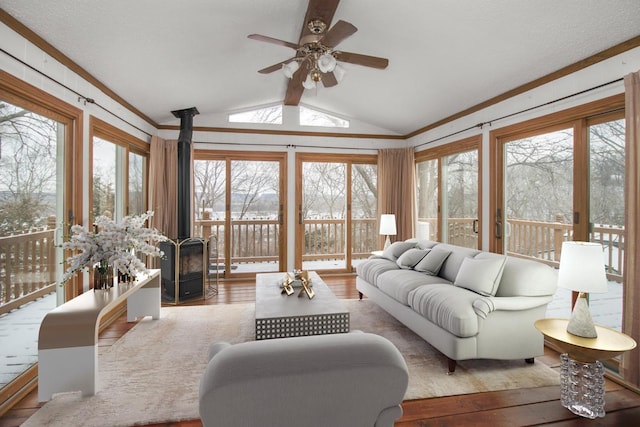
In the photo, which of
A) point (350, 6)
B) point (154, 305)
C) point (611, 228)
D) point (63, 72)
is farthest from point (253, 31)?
point (611, 228)

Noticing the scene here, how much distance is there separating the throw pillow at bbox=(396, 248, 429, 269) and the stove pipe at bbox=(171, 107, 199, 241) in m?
2.89

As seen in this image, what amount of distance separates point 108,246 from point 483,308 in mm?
2832

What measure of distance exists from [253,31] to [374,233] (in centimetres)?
385

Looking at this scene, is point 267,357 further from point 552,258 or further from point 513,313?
point 552,258

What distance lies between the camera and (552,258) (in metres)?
3.19

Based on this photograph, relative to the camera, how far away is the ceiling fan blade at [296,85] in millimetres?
3185

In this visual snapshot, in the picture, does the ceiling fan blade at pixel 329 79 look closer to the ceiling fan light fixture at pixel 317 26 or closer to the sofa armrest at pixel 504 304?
the ceiling fan light fixture at pixel 317 26

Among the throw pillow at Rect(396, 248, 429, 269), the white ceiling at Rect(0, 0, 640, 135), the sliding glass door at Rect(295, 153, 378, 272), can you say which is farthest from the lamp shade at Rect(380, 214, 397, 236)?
the white ceiling at Rect(0, 0, 640, 135)

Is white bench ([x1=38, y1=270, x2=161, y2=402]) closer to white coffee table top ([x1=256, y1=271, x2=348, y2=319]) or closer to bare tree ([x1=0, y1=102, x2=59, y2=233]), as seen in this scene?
bare tree ([x1=0, y1=102, x2=59, y2=233])

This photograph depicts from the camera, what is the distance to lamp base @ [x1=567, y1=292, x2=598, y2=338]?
1.97 m

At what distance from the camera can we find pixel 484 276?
2629 millimetres

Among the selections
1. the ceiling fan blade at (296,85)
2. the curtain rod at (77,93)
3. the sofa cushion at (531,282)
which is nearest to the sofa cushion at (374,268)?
the sofa cushion at (531,282)

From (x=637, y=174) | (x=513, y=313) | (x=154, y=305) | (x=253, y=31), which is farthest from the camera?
(x=154, y=305)

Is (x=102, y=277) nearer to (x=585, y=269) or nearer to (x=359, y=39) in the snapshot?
(x=359, y=39)
